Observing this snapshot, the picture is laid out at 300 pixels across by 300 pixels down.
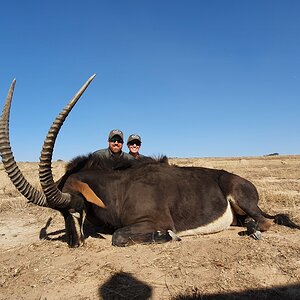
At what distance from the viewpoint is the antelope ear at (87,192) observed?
5.24m

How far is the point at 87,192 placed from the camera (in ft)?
17.4

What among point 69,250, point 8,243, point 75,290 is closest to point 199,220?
point 69,250

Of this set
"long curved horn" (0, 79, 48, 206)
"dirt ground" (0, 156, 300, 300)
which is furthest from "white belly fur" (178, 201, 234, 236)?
"long curved horn" (0, 79, 48, 206)

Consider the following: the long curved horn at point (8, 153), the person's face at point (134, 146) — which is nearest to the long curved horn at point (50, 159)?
the long curved horn at point (8, 153)

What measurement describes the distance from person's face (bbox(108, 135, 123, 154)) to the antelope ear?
280 cm

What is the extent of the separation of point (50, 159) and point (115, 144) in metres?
3.56

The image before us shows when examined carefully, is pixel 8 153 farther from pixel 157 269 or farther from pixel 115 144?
pixel 115 144

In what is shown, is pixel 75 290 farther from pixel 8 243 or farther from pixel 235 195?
pixel 235 195

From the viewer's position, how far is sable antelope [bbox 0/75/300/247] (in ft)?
16.2

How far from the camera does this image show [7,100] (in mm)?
4438

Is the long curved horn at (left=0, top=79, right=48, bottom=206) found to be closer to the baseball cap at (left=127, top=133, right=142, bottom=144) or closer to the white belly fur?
the white belly fur

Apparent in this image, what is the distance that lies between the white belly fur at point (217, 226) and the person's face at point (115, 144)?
125 inches

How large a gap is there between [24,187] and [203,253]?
260 cm

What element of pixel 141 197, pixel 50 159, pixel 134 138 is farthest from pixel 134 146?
pixel 50 159
